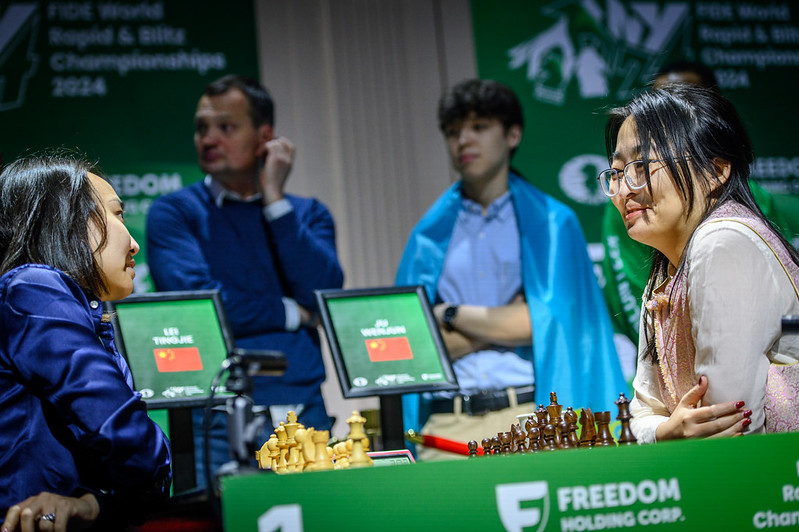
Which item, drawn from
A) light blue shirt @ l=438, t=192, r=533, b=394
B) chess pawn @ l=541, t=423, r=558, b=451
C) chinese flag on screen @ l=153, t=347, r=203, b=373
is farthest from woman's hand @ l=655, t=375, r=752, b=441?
light blue shirt @ l=438, t=192, r=533, b=394

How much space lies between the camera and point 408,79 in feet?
19.4

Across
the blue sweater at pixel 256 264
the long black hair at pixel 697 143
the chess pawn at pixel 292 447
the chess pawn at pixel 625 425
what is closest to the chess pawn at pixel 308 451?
the chess pawn at pixel 292 447

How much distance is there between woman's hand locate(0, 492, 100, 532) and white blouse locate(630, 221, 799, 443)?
1.31 m

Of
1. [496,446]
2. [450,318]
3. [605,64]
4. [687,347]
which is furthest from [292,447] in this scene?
[605,64]

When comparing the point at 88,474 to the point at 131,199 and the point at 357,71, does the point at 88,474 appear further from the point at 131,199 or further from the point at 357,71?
the point at 357,71

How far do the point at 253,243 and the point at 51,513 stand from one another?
2760 mm

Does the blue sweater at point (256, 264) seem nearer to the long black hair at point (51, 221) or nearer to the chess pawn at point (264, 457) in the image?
the chess pawn at point (264, 457)

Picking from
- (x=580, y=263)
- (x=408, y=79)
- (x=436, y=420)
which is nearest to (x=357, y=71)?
(x=408, y=79)

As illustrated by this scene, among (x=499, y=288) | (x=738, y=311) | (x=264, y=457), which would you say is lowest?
(x=264, y=457)

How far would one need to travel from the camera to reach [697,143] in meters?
2.22

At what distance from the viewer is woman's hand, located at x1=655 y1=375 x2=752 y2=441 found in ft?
6.17

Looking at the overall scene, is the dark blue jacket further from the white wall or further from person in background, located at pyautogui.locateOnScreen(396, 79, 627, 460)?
the white wall

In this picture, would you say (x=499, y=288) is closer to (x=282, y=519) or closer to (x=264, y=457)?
(x=264, y=457)

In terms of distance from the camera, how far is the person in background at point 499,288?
4121 mm
